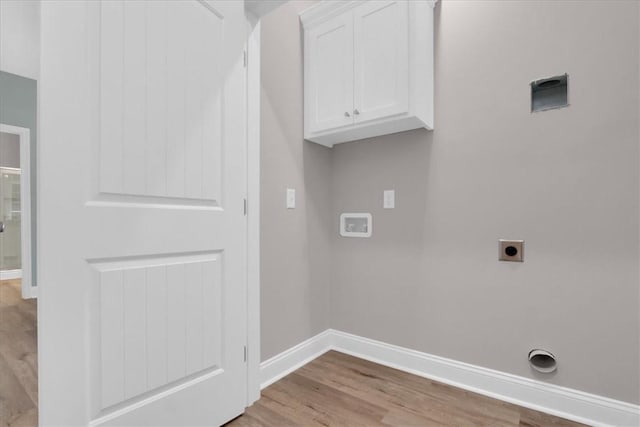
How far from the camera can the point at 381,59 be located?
1.77 m

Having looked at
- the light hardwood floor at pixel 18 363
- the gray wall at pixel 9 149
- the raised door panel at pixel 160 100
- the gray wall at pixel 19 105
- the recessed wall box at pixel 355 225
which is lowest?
the light hardwood floor at pixel 18 363

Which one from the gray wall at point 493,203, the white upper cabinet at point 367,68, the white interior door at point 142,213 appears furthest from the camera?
the white upper cabinet at point 367,68

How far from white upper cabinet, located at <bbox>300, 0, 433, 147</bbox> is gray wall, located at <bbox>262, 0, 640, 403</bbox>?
0.11m

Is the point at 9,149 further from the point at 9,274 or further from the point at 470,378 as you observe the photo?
the point at 470,378

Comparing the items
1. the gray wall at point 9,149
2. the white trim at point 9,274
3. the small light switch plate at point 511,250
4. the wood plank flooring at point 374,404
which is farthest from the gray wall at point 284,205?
the white trim at point 9,274

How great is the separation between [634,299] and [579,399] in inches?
21.1

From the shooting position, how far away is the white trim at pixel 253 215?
62.9 inches

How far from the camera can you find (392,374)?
1881 millimetres

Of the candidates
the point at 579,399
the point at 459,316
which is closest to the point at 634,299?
the point at 579,399

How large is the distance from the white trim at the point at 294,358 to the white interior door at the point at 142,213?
0.26m

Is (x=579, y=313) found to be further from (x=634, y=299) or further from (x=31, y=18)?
(x=31, y=18)

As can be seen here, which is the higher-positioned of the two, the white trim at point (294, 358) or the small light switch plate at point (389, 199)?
the small light switch plate at point (389, 199)

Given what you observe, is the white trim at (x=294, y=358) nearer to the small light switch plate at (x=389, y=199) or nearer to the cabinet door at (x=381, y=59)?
the small light switch plate at (x=389, y=199)

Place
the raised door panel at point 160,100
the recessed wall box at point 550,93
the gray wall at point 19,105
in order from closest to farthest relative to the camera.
A: the raised door panel at point 160,100, the recessed wall box at point 550,93, the gray wall at point 19,105
